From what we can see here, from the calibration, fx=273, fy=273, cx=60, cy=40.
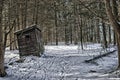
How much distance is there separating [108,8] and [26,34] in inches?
535

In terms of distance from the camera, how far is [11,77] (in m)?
11.6

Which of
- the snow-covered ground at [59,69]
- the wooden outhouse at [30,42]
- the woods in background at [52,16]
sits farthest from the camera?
the wooden outhouse at [30,42]

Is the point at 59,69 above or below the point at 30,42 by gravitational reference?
below

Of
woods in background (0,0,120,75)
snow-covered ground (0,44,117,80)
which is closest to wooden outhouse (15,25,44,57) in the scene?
woods in background (0,0,120,75)

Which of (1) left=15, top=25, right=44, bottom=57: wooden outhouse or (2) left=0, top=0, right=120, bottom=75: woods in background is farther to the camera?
(1) left=15, top=25, right=44, bottom=57: wooden outhouse

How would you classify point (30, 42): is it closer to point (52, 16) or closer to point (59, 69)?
point (59, 69)

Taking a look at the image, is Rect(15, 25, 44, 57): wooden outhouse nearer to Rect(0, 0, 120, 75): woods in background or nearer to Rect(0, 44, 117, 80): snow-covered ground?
Rect(0, 0, 120, 75): woods in background

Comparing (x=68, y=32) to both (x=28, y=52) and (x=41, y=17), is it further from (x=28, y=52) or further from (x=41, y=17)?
(x=28, y=52)

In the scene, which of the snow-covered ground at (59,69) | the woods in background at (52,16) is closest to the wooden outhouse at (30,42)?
the woods in background at (52,16)

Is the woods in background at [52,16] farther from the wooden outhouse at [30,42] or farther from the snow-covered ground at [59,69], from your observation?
the snow-covered ground at [59,69]

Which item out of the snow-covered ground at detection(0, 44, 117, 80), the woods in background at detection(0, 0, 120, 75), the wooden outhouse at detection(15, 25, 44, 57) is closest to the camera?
the snow-covered ground at detection(0, 44, 117, 80)

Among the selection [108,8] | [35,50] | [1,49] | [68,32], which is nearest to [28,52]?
[35,50]

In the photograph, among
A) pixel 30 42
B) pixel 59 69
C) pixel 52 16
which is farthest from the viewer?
pixel 52 16

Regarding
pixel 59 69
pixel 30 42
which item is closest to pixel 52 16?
pixel 30 42
